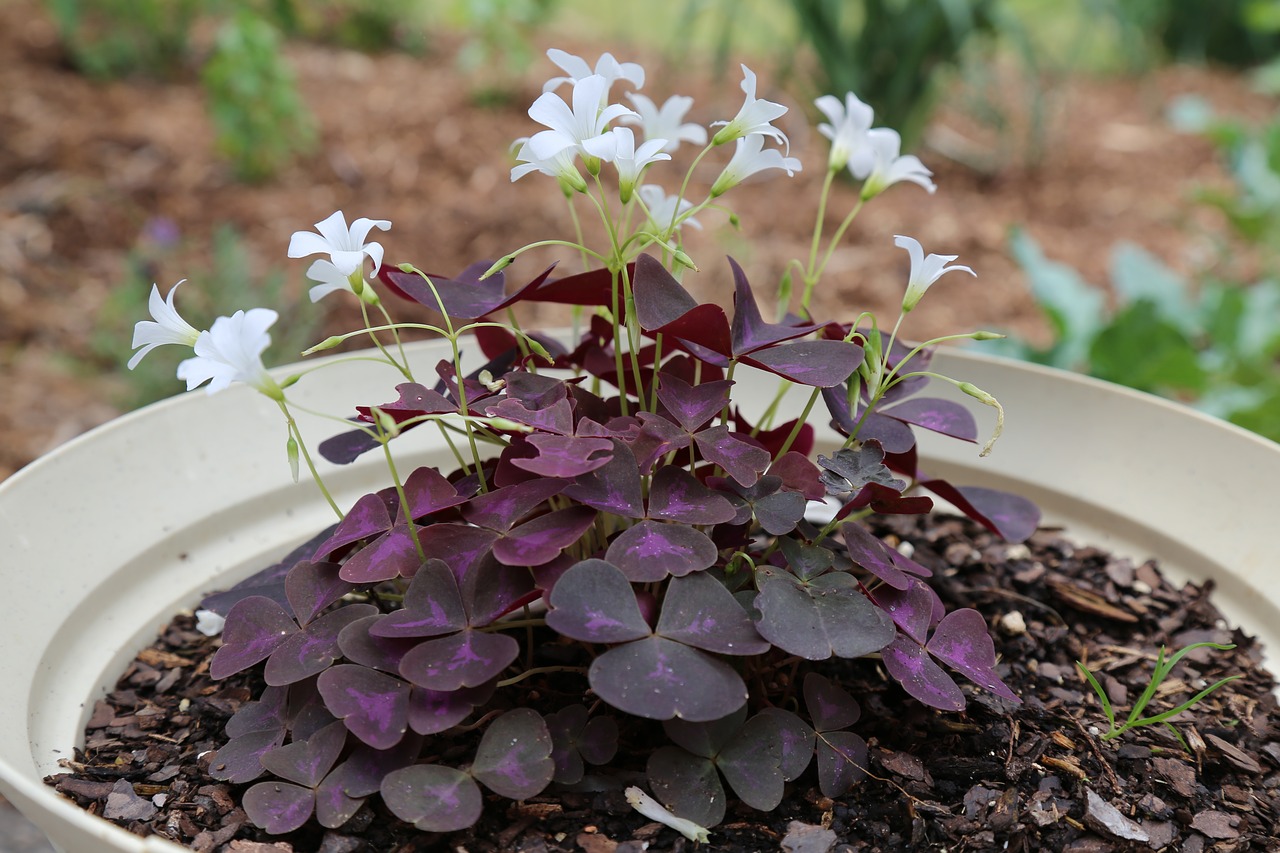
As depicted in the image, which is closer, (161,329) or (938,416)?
(161,329)

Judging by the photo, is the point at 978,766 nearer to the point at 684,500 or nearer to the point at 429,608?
the point at 684,500

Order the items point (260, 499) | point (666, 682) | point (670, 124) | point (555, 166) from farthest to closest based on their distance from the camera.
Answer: point (260, 499), point (670, 124), point (555, 166), point (666, 682)

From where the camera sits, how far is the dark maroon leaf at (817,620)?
68cm

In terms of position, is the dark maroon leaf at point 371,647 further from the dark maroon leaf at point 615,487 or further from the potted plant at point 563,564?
the dark maroon leaf at point 615,487

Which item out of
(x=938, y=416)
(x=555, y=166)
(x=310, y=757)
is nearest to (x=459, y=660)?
(x=310, y=757)

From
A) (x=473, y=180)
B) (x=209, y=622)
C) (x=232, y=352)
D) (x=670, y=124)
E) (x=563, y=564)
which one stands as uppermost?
(x=670, y=124)

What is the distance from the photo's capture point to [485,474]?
903 millimetres

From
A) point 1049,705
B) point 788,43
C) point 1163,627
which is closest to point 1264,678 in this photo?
point 1163,627

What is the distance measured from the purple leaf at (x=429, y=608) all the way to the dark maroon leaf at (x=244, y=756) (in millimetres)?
138

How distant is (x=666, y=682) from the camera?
0.66 m

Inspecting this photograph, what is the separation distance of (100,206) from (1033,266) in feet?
7.53

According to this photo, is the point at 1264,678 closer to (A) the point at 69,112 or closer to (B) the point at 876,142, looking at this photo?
(B) the point at 876,142

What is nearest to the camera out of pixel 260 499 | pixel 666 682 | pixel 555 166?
pixel 666 682

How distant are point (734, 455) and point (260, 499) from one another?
53 cm
